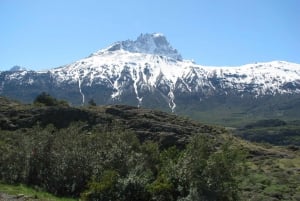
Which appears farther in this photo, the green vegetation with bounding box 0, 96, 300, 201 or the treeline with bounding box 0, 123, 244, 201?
the green vegetation with bounding box 0, 96, 300, 201

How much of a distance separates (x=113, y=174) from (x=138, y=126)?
4249cm

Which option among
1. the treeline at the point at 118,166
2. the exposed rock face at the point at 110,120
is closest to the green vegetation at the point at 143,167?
the treeline at the point at 118,166

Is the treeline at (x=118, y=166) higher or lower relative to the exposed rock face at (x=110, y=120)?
lower

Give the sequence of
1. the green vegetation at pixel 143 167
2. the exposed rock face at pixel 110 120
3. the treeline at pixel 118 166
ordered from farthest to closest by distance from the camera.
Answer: the exposed rock face at pixel 110 120 → the green vegetation at pixel 143 167 → the treeline at pixel 118 166

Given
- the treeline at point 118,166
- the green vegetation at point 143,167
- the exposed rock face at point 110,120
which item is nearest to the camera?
the treeline at point 118,166

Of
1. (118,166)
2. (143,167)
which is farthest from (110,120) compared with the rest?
(118,166)

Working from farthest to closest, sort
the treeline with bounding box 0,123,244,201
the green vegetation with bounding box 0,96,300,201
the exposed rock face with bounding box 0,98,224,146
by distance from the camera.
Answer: the exposed rock face with bounding box 0,98,224,146 < the green vegetation with bounding box 0,96,300,201 < the treeline with bounding box 0,123,244,201

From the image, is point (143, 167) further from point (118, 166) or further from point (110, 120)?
point (110, 120)

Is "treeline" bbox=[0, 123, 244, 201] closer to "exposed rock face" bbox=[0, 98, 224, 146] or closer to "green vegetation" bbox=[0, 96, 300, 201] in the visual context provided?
"green vegetation" bbox=[0, 96, 300, 201]

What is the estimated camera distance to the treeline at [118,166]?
4734cm

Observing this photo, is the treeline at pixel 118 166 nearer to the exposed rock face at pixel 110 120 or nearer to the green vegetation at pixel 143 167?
the green vegetation at pixel 143 167

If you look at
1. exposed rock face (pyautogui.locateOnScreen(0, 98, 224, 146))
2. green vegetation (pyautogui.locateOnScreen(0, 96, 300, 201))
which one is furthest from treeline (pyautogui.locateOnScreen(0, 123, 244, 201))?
exposed rock face (pyautogui.locateOnScreen(0, 98, 224, 146))

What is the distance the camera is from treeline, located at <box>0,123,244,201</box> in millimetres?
47344

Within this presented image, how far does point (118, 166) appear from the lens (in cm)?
5866
